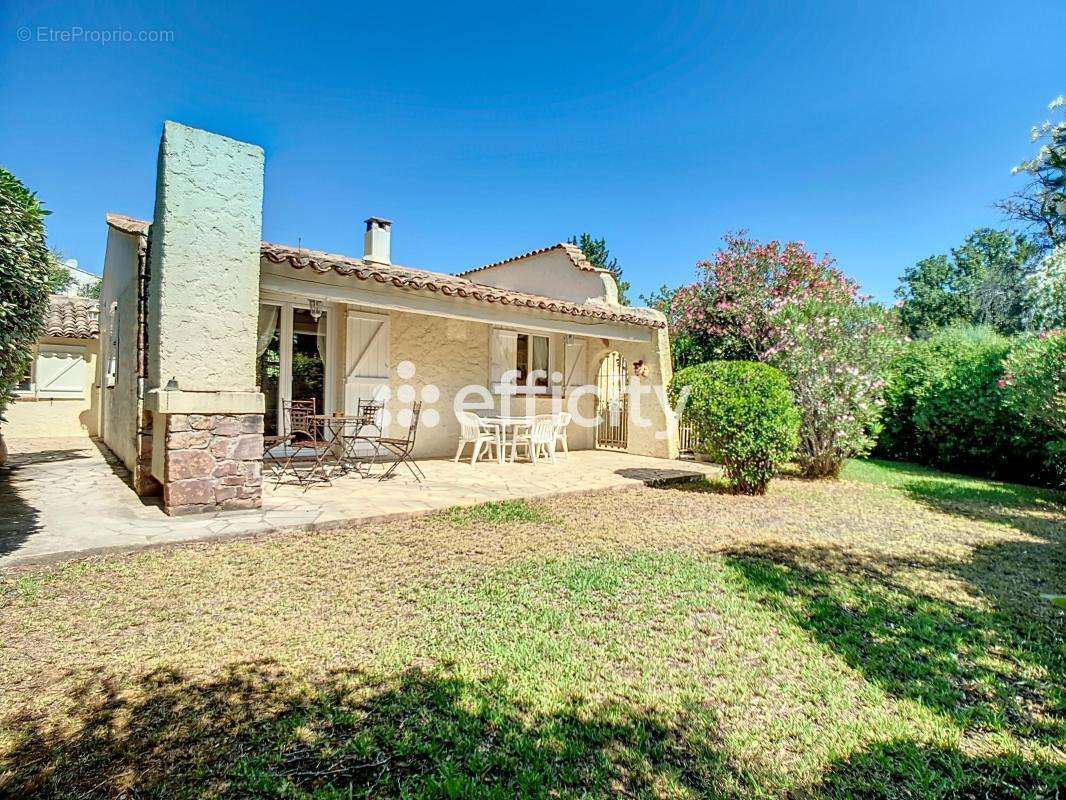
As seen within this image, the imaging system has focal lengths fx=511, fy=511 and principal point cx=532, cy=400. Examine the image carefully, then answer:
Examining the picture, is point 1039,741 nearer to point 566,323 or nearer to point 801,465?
point 801,465

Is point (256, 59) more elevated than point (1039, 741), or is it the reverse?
point (256, 59)

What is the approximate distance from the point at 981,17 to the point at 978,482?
7.38m

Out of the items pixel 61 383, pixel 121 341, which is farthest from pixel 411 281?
pixel 61 383

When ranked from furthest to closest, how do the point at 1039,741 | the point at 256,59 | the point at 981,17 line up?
the point at 256,59 < the point at 981,17 < the point at 1039,741

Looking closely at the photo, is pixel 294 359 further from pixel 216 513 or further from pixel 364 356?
pixel 216 513

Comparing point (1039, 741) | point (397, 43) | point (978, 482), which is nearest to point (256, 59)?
point (397, 43)

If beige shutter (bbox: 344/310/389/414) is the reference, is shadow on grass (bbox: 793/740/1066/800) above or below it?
below

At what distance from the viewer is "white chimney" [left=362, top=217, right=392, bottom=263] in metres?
10.2

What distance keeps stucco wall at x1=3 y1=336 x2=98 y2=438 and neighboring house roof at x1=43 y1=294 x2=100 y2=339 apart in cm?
31

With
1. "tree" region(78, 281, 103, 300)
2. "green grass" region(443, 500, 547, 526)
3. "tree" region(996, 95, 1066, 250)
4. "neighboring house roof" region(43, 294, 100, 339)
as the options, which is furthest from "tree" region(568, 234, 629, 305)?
"tree" region(78, 281, 103, 300)

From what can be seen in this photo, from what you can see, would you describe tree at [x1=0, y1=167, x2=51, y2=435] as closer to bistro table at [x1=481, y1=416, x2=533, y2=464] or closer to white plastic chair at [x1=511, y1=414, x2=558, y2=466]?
bistro table at [x1=481, y1=416, x2=533, y2=464]

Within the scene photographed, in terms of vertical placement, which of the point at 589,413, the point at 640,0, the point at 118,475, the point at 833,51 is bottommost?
the point at 118,475

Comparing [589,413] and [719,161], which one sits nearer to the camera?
[589,413]

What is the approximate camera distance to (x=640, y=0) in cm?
866
